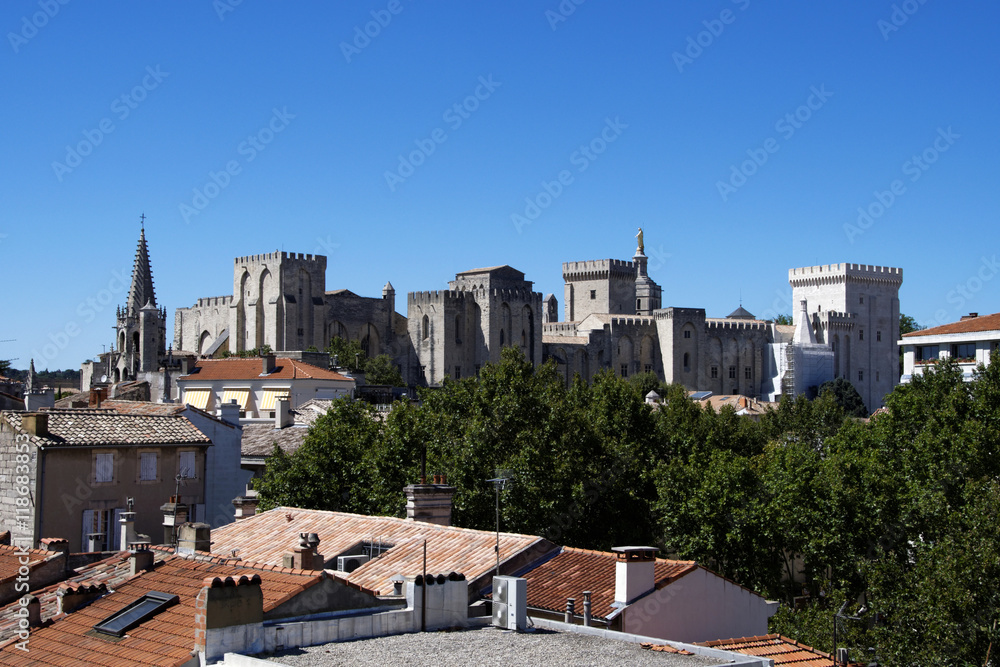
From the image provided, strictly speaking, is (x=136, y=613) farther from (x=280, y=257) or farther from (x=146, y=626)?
(x=280, y=257)

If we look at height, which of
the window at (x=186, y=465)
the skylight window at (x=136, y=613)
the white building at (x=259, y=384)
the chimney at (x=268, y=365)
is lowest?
the skylight window at (x=136, y=613)

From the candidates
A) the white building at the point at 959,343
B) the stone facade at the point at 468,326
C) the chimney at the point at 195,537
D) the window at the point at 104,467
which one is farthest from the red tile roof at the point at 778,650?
the stone facade at the point at 468,326

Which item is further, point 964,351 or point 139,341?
point 139,341

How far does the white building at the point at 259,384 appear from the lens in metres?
46.2

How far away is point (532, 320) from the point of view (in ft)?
269

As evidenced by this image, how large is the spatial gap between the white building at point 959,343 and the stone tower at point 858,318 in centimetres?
5357

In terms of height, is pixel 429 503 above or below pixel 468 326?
below

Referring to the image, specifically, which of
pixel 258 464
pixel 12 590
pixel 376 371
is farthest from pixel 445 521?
pixel 376 371

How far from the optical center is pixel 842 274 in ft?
319

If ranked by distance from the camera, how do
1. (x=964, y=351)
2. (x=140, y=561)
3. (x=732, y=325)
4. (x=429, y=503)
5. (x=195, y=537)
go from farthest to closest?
(x=732, y=325)
(x=964, y=351)
(x=429, y=503)
(x=195, y=537)
(x=140, y=561)

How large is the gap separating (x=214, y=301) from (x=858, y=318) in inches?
2016

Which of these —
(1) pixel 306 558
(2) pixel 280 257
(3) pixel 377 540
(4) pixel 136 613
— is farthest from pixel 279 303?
(4) pixel 136 613

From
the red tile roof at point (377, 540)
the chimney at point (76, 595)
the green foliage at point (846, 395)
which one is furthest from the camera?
the green foliage at point (846, 395)

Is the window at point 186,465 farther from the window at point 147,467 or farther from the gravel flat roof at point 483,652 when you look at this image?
the gravel flat roof at point 483,652
